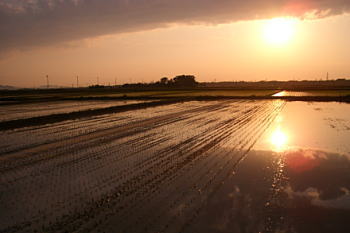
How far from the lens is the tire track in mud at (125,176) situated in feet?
18.7

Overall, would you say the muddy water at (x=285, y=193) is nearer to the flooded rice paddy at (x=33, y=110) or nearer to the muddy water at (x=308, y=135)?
the muddy water at (x=308, y=135)

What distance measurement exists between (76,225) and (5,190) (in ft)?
9.60

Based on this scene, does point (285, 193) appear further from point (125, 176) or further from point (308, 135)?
point (308, 135)

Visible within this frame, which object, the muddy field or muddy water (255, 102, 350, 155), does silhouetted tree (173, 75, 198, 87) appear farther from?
the muddy field

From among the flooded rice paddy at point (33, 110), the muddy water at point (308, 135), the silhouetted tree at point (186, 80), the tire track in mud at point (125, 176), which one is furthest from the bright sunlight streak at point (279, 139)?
the silhouetted tree at point (186, 80)

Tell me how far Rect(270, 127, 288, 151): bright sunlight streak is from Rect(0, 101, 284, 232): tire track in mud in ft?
2.78

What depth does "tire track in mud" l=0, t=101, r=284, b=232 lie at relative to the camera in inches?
224

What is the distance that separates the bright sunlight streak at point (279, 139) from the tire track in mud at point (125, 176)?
847 mm

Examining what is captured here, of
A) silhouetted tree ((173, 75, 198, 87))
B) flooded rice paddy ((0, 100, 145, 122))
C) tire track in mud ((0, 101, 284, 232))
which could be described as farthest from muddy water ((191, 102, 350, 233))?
silhouetted tree ((173, 75, 198, 87))

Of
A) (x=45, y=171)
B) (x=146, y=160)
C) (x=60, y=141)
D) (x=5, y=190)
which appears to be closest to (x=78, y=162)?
(x=45, y=171)

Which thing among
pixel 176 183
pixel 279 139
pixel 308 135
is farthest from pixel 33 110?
pixel 176 183

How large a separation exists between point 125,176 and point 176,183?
143 centimetres

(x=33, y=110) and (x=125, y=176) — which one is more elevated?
(x=125, y=176)

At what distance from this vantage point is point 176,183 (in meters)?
7.65
